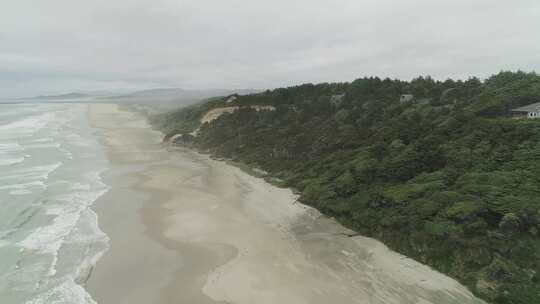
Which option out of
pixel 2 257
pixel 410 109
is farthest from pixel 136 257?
pixel 410 109

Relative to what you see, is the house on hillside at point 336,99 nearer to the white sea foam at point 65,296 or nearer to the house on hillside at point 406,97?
the house on hillside at point 406,97

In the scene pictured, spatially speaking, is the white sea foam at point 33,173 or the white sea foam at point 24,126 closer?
the white sea foam at point 33,173

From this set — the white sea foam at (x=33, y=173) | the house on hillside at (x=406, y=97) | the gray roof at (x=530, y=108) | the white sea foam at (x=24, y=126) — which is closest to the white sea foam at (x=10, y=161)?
the white sea foam at (x=33, y=173)

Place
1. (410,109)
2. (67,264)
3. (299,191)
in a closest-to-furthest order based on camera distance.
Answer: (67,264) < (299,191) < (410,109)

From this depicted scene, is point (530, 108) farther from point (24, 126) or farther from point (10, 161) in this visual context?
point (24, 126)

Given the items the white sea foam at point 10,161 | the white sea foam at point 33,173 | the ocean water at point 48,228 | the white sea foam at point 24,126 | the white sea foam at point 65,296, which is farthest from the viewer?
the white sea foam at point 24,126

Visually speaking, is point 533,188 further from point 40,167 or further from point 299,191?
point 40,167

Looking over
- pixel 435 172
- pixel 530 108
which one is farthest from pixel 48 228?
pixel 530 108
